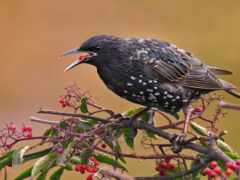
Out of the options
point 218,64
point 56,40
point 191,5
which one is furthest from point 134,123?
point 191,5

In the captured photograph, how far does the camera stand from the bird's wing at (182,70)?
4.93 metres

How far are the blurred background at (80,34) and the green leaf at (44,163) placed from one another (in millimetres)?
8321

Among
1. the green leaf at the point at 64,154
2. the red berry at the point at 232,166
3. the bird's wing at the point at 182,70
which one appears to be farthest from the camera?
the bird's wing at the point at 182,70

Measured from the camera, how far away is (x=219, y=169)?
3.19 meters

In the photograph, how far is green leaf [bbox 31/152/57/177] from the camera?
341cm

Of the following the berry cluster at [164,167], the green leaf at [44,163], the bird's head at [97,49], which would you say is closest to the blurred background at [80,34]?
the bird's head at [97,49]

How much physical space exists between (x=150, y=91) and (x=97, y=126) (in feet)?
3.89

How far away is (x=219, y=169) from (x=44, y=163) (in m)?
0.60

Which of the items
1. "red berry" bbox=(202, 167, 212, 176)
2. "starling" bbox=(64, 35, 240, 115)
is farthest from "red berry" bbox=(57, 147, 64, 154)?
"starling" bbox=(64, 35, 240, 115)

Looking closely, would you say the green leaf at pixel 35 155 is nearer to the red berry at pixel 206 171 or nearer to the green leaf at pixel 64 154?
the green leaf at pixel 64 154

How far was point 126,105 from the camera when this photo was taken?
11.9 metres

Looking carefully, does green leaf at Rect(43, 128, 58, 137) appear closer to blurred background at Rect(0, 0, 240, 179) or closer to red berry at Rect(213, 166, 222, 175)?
red berry at Rect(213, 166, 222, 175)

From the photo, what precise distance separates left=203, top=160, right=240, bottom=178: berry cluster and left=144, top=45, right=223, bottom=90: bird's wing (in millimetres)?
1632

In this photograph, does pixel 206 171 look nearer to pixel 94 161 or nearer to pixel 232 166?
pixel 232 166
